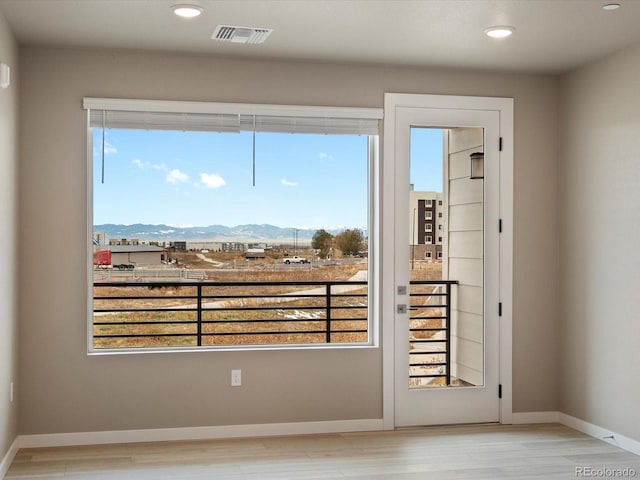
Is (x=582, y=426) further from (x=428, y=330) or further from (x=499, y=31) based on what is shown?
(x=499, y=31)

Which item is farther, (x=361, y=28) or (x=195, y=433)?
(x=195, y=433)

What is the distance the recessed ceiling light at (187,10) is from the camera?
12.4ft

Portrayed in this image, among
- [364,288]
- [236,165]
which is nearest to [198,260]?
[236,165]

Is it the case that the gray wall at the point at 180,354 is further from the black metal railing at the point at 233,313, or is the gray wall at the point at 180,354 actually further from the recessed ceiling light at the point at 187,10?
the recessed ceiling light at the point at 187,10

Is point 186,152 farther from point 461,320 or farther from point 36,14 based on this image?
point 461,320

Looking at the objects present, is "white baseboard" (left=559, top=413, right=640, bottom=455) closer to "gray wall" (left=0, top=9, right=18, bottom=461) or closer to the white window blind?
the white window blind

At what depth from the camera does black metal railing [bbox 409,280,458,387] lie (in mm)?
5156

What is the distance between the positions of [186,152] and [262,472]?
2639 mm

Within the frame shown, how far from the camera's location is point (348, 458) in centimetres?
440

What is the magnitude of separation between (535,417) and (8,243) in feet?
12.3

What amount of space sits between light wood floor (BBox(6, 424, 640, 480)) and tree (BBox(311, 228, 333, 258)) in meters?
1.47

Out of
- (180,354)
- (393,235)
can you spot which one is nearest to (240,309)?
(180,354)

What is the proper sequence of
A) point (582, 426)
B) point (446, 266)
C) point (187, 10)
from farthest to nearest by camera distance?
point (446, 266)
point (582, 426)
point (187, 10)

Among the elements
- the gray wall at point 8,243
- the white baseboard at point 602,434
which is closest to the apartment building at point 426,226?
the white baseboard at point 602,434
